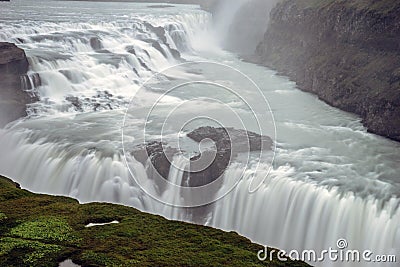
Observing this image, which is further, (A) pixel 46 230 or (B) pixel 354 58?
(B) pixel 354 58

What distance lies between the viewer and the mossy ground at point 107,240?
10.4 meters

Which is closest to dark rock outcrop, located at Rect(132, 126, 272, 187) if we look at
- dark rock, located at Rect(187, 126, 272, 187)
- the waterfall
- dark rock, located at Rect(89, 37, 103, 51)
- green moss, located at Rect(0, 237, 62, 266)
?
dark rock, located at Rect(187, 126, 272, 187)

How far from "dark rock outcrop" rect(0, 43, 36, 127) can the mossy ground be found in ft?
57.3

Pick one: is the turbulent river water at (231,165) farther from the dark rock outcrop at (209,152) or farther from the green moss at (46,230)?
the green moss at (46,230)

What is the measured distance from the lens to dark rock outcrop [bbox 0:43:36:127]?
29.5m

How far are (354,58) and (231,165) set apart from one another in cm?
1849

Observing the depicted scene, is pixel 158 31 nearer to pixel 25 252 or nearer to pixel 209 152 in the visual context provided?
pixel 209 152

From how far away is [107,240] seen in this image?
11.4 meters

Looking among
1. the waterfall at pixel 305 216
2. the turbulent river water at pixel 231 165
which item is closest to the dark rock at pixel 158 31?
the turbulent river water at pixel 231 165

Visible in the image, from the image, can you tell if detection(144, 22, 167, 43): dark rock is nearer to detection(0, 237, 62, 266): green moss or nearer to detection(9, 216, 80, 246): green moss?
detection(9, 216, 80, 246): green moss

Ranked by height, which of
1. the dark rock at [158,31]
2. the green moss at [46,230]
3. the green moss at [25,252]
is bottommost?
the green moss at [46,230]

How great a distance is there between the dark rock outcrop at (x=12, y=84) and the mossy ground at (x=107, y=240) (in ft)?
57.3

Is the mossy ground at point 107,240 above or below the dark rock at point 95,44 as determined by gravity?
below

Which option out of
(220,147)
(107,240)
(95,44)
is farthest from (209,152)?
(95,44)
